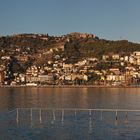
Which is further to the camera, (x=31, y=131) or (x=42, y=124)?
(x=42, y=124)

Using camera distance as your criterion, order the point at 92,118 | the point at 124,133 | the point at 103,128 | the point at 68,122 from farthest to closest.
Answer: the point at 92,118, the point at 68,122, the point at 103,128, the point at 124,133

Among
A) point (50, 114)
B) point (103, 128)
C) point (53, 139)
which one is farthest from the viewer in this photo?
point (50, 114)

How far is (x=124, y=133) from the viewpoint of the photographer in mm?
46469

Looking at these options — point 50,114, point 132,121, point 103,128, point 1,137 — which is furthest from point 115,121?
point 1,137

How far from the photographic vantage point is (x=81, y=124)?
2076 inches

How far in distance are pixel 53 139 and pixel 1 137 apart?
15.0ft

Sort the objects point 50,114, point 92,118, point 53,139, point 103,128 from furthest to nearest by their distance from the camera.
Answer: point 50,114
point 92,118
point 103,128
point 53,139

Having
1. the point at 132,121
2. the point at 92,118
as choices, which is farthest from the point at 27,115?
the point at 132,121

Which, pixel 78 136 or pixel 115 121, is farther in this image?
pixel 115 121

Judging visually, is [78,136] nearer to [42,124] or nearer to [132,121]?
[42,124]

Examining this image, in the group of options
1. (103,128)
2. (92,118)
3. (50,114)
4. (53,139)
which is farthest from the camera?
(50,114)

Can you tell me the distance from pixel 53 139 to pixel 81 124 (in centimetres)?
991

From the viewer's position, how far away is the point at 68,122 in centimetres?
5428

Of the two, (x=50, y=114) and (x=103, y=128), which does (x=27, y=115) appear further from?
(x=103, y=128)
